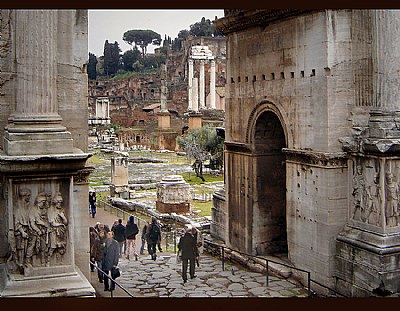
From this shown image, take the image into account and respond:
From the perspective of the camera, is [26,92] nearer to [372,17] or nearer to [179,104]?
[372,17]

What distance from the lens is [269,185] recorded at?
40.0 feet

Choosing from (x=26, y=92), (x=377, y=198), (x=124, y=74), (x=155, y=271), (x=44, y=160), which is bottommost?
(x=155, y=271)

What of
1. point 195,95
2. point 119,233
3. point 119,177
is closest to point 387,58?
point 119,233

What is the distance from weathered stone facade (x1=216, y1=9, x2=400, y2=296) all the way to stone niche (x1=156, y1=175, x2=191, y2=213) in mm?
7311

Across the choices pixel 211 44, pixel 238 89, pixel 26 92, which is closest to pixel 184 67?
pixel 211 44

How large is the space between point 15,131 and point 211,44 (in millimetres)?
75211

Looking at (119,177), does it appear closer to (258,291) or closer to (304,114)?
(258,291)

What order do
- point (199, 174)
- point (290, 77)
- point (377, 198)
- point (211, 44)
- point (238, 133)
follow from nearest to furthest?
1. point (377, 198)
2. point (290, 77)
3. point (238, 133)
4. point (199, 174)
5. point (211, 44)

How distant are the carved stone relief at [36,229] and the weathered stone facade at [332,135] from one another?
15.4 feet

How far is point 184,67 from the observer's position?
83000mm

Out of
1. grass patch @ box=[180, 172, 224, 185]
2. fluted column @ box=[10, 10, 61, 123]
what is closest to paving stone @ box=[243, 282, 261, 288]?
fluted column @ box=[10, 10, 61, 123]

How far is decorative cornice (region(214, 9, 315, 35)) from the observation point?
10.9 meters

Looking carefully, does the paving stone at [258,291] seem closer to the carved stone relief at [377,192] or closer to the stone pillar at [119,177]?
the carved stone relief at [377,192]

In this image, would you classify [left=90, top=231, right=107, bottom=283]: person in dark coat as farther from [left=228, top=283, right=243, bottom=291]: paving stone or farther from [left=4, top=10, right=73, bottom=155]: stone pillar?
[left=4, top=10, right=73, bottom=155]: stone pillar
